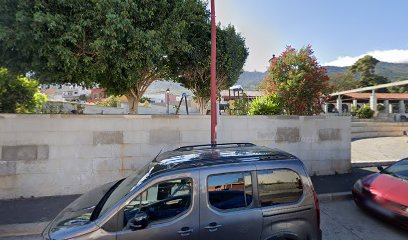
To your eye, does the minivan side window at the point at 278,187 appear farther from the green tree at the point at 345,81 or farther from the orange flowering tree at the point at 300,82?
the green tree at the point at 345,81

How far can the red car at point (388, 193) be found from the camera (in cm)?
392

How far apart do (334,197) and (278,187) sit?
3496 mm

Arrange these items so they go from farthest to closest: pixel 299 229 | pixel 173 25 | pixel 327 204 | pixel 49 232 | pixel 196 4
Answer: pixel 196 4 < pixel 173 25 < pixel 327 204 < pixel 299 229 < pixel 49 232

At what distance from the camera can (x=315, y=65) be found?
7.30 metres

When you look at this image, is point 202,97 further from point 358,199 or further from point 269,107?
point 358,199

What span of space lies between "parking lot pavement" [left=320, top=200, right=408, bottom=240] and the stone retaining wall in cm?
198

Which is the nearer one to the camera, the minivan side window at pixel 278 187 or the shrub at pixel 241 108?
the minivan side window at pixel 278 187

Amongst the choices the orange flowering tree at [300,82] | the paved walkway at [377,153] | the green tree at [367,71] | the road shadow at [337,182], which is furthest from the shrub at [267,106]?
the green tree at [367,71]

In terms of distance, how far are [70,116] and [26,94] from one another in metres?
2.83

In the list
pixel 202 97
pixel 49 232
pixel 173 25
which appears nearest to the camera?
pixel 49 232

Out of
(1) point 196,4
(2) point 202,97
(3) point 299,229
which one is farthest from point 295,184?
(2) point 202,97

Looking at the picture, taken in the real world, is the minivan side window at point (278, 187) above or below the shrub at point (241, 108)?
below

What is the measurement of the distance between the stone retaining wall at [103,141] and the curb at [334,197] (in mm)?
1324

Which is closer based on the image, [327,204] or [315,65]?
[327,204]
